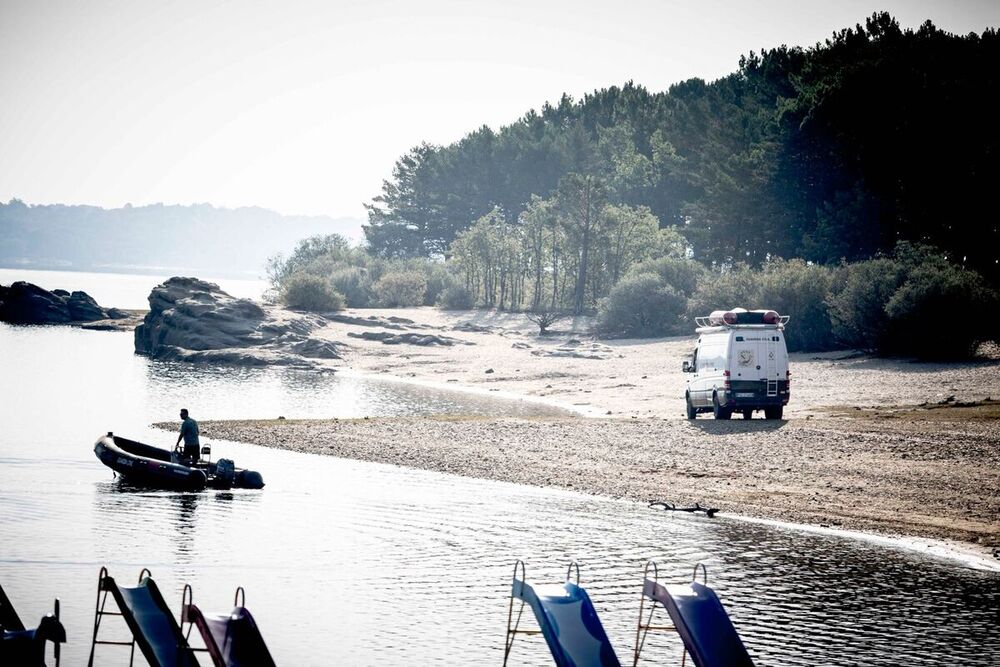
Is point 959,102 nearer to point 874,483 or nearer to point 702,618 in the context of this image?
point 874,483

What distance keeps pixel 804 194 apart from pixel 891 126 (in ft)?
27.0

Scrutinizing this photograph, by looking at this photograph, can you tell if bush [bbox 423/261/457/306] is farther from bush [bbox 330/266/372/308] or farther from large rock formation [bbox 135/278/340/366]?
large rock formation [bbox 135/278/340/366]

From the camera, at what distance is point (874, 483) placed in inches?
1173

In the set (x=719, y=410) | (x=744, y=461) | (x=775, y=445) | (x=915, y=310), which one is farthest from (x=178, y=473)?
(x=915, y=310)

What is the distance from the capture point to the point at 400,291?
111m

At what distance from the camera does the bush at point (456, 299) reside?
106 m

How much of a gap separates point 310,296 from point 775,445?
69.2m

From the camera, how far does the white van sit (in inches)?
1474

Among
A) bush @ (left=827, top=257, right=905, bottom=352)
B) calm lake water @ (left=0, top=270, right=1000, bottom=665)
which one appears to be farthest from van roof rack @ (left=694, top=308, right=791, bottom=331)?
bush @ (left=827, top=257, right=905, bottom=352)

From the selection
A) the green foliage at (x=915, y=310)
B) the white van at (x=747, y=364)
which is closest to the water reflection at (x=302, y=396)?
the white van at (x=747, y=364)

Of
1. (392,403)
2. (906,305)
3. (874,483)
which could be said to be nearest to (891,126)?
(906,305)

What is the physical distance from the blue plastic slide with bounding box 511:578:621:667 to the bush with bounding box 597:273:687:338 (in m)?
67.5

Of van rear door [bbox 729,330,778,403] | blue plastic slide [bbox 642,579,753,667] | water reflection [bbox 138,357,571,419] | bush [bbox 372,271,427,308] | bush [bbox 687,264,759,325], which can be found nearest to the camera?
blue plastic slide [bbox 642,579,753,667]

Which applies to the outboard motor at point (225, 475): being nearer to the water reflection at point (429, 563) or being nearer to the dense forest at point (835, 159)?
the water reflection at point (429, 563)
